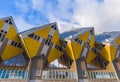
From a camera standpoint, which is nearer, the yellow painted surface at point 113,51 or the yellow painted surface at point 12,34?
the yellow painted surface at point 12,34

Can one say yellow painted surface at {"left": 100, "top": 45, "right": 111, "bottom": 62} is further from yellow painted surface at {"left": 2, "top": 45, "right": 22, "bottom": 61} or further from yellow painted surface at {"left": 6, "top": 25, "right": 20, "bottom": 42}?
yellow painted surface at {"left": 6, "top": 25, "right": 20, "bottom": 42}

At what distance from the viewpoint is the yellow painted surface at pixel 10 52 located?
30434 mm

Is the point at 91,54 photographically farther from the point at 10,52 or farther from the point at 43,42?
the point at 10,52

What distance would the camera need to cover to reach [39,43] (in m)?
31.8

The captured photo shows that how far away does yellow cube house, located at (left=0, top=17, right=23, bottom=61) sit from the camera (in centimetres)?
2927

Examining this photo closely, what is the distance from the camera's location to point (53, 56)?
35.0 m

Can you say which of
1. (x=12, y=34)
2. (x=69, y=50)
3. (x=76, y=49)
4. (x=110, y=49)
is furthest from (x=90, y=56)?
(x=12, y=34)

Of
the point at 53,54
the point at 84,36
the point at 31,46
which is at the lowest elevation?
the point at 53,54

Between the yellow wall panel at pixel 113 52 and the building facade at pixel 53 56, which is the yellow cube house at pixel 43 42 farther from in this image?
the yellow wall panel at pixel 113 52

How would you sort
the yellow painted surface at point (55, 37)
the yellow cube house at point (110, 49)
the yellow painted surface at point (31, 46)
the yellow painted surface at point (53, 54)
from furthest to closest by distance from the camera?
the yellow cube house at point (110, 49) < the yellow painted surface at point (55, 37) < the yellow painted surface at point (53, 54) < the yellow painted surface at point (31, 46)

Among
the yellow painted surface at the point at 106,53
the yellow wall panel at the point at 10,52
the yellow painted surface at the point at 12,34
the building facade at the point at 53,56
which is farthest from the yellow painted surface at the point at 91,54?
the yellow painted surface at the point at 12,34

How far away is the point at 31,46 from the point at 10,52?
5025mm

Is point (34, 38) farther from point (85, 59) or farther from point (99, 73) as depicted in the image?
point (99, 73)

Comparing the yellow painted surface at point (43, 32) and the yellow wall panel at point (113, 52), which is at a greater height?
the yellow painted surface at point (43, 32)
